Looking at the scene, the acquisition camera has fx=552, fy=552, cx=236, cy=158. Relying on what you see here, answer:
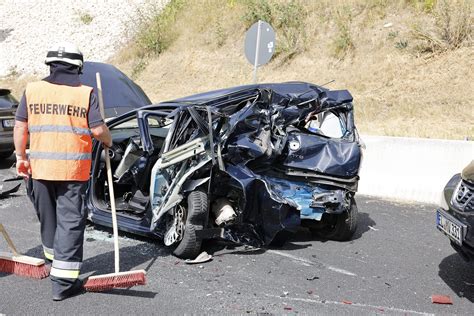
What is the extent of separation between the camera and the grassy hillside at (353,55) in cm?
1145

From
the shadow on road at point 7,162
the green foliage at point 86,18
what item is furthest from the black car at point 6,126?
the green foliage at point 86,18

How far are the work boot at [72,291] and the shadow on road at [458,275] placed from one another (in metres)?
3.07

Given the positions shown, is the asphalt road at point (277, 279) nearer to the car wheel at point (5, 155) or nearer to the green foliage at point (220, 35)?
the car wheel at point (5, 155)

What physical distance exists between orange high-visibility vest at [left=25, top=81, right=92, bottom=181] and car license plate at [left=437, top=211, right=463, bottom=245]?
2942 millimetres

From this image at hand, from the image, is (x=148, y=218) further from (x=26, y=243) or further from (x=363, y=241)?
(x=363, y=241)

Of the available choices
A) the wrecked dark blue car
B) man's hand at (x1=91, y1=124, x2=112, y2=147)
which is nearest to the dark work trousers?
man's hand at (x1=91, y1=124, x2=112, y2=147)

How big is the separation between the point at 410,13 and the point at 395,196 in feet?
24.6

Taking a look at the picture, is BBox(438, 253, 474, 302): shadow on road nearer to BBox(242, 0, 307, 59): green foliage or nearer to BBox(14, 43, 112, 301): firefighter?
BBox(14, 43, 112, 301): firefighter

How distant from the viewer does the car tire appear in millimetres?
5074

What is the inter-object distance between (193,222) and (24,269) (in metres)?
1.50

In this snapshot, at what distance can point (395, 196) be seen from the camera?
8461mm

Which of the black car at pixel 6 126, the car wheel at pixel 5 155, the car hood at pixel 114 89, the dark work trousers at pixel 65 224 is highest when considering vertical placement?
the car hood at pixel 114 89

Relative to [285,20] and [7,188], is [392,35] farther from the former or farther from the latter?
[7,188]

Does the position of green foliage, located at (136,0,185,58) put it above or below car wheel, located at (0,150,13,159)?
above
